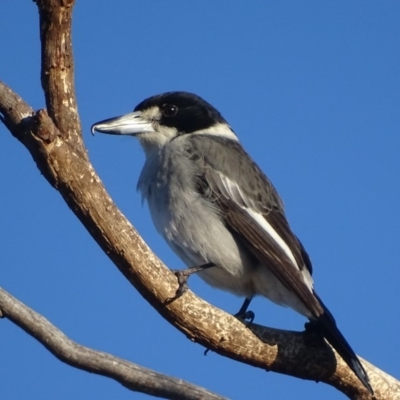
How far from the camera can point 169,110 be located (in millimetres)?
6152

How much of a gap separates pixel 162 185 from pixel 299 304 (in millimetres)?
1065

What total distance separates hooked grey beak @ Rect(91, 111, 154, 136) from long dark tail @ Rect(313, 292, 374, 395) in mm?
1734

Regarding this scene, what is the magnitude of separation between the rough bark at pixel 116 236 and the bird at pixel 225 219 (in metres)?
0.26

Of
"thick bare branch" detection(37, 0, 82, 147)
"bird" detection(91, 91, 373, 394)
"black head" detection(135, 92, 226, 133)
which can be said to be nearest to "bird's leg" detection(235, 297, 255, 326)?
"bird" detection(91, 91, 373, 394)

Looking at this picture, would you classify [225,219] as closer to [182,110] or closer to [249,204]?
[249,204]

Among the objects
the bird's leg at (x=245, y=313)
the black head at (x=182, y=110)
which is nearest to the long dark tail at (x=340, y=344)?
the bird's leg at (x=245, y=313)

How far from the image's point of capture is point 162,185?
5.45 m

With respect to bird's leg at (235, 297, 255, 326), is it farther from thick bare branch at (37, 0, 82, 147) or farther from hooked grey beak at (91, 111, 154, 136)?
thick bare branch at (37, 0, 82, 147)

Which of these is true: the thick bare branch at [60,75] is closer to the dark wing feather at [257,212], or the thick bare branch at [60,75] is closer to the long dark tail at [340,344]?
the dark wing feather at [257,212]

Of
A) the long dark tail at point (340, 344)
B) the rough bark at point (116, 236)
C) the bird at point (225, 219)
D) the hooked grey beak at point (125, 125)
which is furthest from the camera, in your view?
the hooked grey beak at point (125, 125)

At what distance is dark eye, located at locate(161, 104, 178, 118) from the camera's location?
241 inches

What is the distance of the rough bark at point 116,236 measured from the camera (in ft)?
12.9

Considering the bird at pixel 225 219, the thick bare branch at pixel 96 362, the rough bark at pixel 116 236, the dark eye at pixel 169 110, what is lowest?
the thick bare branch at pixel 96 362

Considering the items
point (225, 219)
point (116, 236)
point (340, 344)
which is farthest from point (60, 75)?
point (340, 344)
